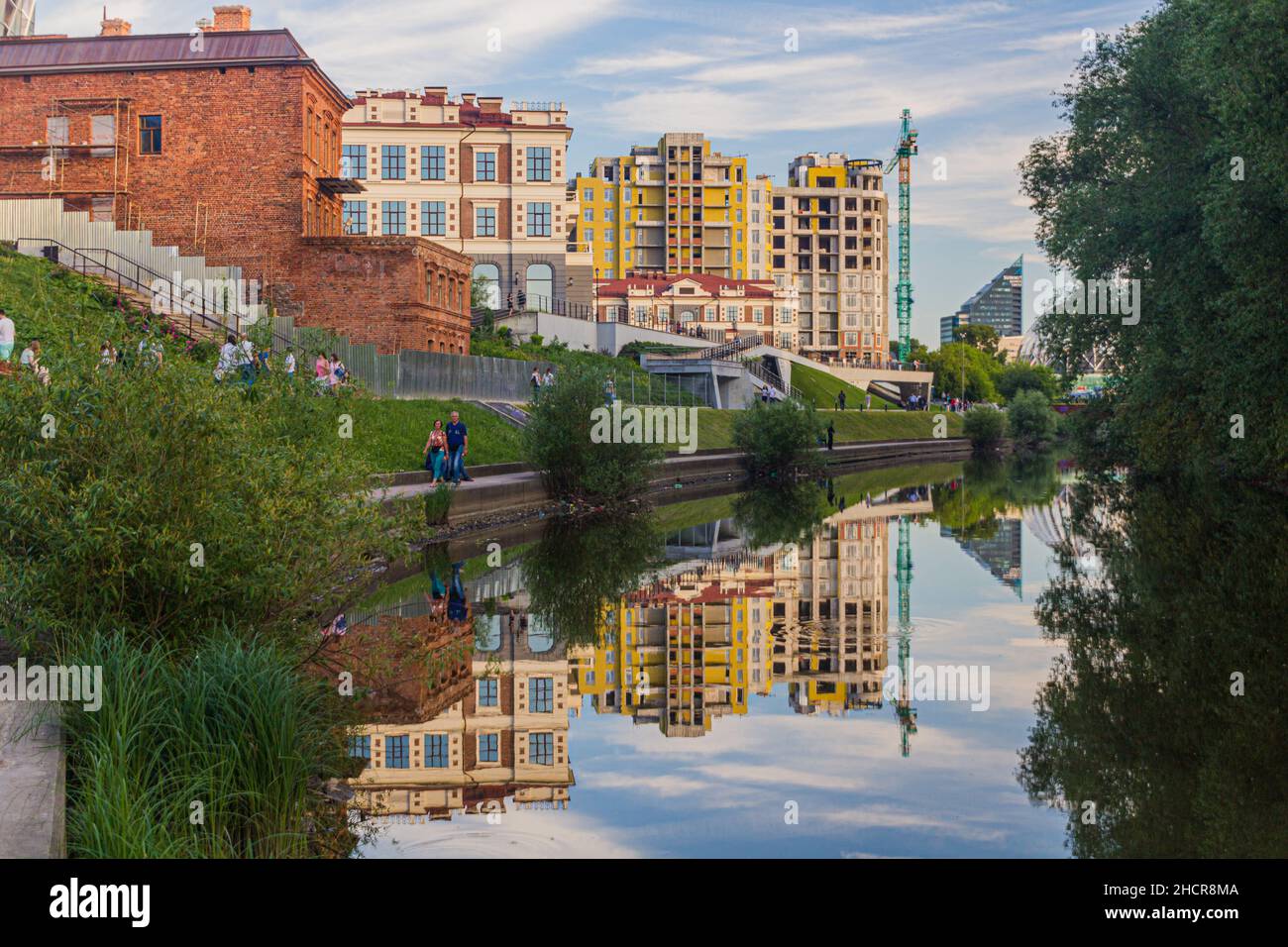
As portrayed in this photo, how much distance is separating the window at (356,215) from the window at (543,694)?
72.2 metres

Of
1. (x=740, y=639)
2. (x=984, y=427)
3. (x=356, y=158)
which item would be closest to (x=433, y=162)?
(x=356, y=158)

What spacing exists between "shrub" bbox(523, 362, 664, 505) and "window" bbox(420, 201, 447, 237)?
2044 inches

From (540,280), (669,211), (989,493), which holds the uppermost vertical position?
(669,211)

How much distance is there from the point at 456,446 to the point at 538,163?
53882mm

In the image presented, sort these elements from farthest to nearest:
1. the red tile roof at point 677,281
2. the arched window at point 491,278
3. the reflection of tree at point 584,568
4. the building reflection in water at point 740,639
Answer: the red tile roof at point 677,281, the arched window at point 491,278, the reflection of tree at point 584,568, the building reflection in water at point 740,639

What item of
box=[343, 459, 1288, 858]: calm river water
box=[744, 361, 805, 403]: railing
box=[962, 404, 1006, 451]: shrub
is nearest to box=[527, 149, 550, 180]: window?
box=[744, 361, 805, 403]: railing

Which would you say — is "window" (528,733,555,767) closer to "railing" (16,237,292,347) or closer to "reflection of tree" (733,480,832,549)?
"reflection of tree" (733,480,832,549)

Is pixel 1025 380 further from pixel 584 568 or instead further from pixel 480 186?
pixel 584 568

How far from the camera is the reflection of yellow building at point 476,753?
10023 mm

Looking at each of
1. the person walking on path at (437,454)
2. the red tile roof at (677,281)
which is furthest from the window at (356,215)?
the person walking on path at (437,454)

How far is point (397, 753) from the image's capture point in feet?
36.1

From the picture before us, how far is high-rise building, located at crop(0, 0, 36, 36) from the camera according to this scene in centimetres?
8200

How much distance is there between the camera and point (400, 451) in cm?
3359

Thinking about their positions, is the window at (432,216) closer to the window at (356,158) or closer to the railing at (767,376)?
the window at (356,158)
